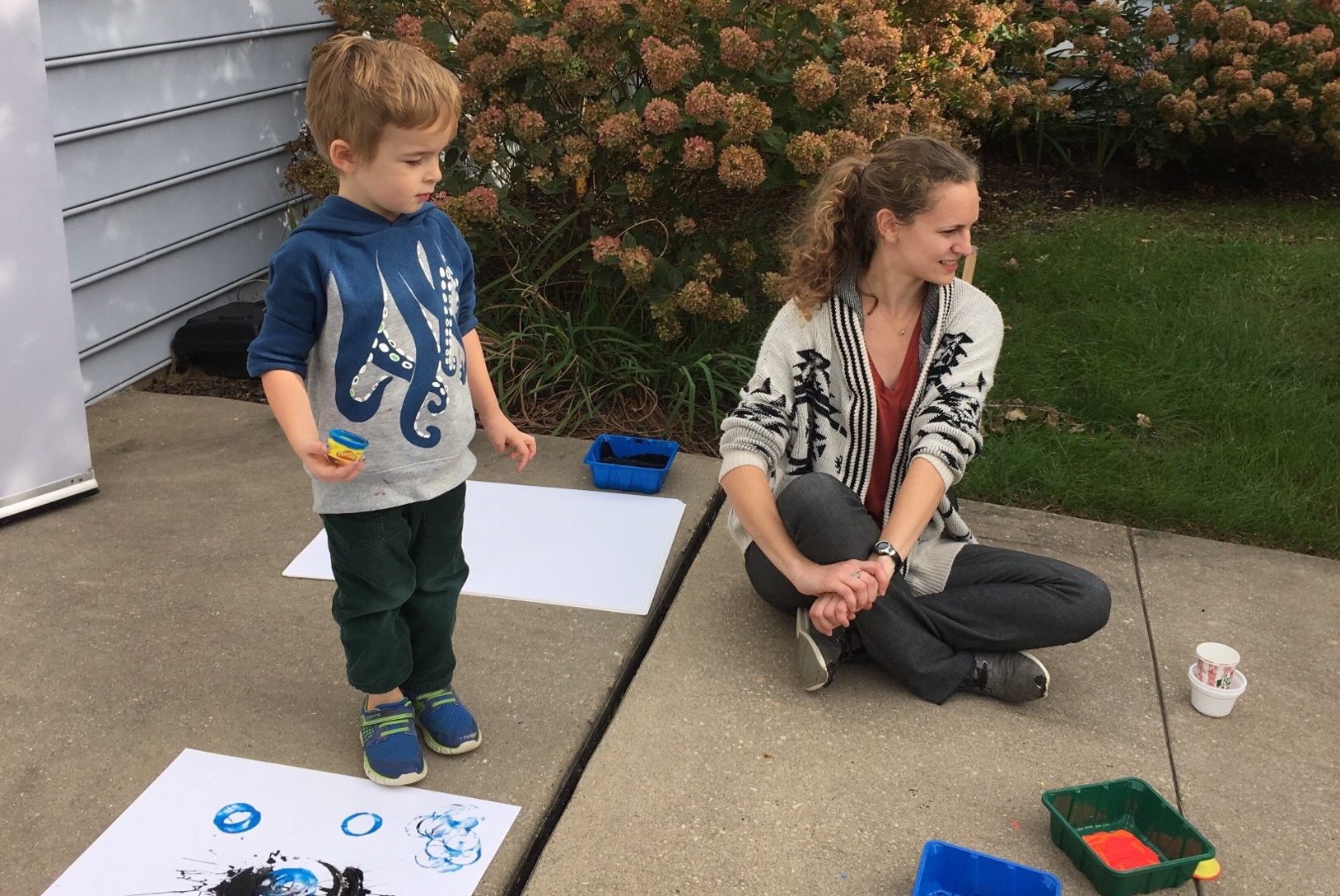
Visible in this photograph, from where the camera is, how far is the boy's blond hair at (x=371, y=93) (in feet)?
5.70

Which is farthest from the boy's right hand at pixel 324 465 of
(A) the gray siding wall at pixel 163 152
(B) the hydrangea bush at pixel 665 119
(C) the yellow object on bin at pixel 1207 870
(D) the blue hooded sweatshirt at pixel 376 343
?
(A) the gray siding wall at pixel 163 152

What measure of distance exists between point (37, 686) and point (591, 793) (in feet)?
3.80

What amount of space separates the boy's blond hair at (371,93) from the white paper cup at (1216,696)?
1.82 m

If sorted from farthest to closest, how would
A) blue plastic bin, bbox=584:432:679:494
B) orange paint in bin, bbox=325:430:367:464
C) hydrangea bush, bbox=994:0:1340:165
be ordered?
hydrangea bush, bbox=994:0:1340:165, blue plastic bin, bbox=584:432:679:494, orange paint in bin, bbox=325:430:367:464

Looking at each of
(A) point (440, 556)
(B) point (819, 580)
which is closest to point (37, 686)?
(A) point (440, 556)

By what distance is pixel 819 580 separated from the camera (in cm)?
223

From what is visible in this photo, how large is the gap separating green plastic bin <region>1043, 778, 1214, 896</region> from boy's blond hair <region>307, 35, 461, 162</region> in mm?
1537

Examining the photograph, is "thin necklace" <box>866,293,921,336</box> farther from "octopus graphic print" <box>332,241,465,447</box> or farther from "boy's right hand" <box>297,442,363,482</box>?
"boy's right hand" <box>297,442,363,482</box>

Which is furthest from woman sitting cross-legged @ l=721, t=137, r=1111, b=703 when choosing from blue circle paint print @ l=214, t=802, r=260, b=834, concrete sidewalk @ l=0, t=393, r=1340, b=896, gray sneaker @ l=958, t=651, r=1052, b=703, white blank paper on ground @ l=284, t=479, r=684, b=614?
blue circle paint print @ l=214, t=802, r=260, b=834

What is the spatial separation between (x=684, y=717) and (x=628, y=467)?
106 centimetres

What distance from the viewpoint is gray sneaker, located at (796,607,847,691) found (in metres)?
2.36

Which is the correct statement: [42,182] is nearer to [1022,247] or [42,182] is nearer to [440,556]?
[440,556]

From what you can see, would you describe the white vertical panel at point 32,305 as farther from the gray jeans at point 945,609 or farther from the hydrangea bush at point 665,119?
the gray jeans at point 945,609

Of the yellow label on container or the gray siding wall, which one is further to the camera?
the gray siding wall
